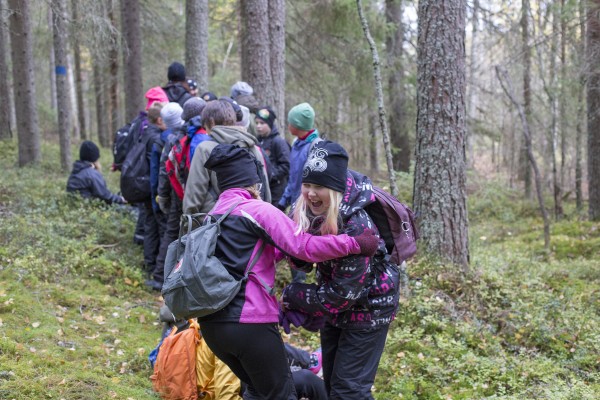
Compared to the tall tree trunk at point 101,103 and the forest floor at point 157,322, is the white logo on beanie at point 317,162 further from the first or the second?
the tall tree trunk at point 101,103

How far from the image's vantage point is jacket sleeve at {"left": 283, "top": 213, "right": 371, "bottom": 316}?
10.7 ft

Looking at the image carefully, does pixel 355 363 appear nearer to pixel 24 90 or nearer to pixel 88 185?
pixel 88 185

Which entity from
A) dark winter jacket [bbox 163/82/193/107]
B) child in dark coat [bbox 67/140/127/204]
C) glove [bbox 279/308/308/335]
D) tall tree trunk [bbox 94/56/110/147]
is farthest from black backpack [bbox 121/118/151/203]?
tall tree trunk [bbox 94/56/110/147]

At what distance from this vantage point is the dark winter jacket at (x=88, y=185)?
32.0ft

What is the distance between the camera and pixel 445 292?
254 inches

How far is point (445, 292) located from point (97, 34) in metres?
8.67

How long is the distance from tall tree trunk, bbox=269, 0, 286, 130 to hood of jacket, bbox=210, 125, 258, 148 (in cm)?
455

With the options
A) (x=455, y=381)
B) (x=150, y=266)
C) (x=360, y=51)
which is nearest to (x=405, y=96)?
(x=360, y=51)

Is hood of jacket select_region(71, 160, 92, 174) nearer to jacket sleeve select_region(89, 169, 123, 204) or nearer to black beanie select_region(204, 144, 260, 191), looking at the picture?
jacket sleeve select_region(89, 169, 123, 204)

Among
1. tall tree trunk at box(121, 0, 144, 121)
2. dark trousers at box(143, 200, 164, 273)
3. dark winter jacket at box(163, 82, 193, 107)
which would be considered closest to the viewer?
dark trousers at box(143, 200, 164, 273)

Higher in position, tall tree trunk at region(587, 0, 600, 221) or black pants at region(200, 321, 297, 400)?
tall tree trunk at region(587, 0, 600, 221)

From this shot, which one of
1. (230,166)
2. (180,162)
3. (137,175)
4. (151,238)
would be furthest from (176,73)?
(230,166)

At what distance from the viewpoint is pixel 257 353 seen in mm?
Result: 3197

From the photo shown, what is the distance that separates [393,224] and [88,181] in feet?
25.0
